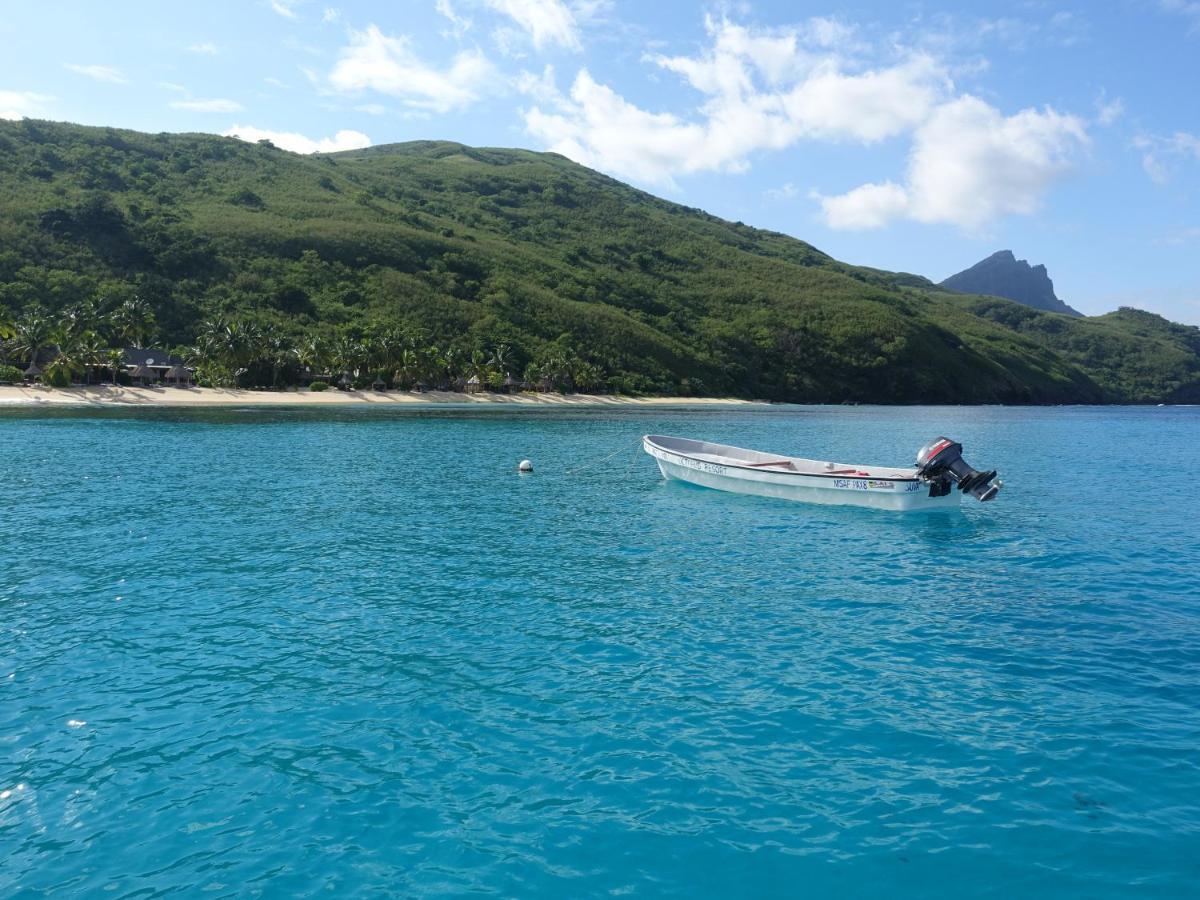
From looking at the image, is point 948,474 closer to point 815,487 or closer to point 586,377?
point 815,487

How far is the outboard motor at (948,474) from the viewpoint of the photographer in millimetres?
28516

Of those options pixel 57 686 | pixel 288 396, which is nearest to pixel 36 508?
pixel 57 686

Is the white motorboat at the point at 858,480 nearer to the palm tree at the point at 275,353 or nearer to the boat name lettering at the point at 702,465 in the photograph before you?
the boat name lettering at the point at 702,465

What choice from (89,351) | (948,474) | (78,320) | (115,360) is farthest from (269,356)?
(948,474)

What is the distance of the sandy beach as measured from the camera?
8475 centimetres

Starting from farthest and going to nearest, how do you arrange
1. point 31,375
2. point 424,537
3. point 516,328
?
point 516,328 → point 31,375 → point 424,537

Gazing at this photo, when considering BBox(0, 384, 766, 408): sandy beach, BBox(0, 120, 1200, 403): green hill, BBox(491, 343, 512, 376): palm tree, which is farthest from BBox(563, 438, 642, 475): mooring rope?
BBox(491, 343, 512, 376): palm tree

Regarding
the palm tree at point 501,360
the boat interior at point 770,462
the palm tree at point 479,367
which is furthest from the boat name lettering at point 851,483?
the palm tree at point 501,360

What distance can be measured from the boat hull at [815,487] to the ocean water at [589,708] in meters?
3.39

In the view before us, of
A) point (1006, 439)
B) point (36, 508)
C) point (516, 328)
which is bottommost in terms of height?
point (36, 508)

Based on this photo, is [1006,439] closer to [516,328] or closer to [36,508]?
[36,508]

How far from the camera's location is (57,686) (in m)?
11.8

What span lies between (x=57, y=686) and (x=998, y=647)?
15.9m

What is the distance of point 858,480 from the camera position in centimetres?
2939
